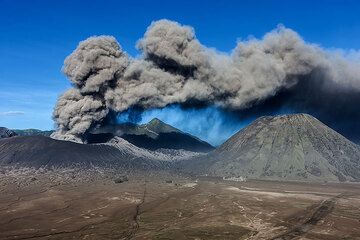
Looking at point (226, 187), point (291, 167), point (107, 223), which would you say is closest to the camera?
point (107, 223)

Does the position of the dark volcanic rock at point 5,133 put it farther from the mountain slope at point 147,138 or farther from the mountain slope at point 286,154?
the mountain slope at point 286,154

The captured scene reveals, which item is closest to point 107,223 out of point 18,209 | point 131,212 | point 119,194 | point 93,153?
point 131,212

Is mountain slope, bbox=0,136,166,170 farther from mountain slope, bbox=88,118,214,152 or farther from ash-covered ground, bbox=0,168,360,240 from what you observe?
ash-covered ground, bbox=0,168,360,240

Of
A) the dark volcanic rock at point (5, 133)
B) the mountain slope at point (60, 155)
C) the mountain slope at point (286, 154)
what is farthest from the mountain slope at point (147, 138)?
the dark volcanic rock at point (5, 133)

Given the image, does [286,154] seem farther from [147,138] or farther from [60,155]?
[60,155]

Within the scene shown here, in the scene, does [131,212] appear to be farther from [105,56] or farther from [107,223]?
[105,56]
